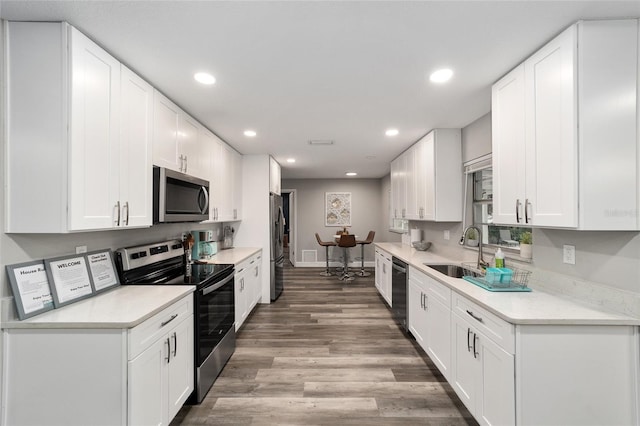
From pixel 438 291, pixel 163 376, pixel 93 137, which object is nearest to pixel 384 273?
pixel 438 291

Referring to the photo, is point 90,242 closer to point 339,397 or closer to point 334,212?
point 339,397

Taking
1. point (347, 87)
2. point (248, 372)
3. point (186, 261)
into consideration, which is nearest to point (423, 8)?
point (347, 87)

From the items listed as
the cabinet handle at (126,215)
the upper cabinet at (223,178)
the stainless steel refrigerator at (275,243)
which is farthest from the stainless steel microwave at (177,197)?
the stainless steel refrigerator at (275,243)

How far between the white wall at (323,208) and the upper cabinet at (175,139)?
4822 mm

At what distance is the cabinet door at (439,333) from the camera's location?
229 centimetres

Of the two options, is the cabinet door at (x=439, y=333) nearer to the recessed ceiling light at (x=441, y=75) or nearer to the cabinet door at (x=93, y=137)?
the recessed ceiling light at (x=441, y=75)

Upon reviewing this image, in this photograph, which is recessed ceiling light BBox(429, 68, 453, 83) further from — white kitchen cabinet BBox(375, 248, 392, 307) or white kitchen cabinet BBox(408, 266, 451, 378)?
white kitchen cabinet BBox(375, 248, 392, 307)

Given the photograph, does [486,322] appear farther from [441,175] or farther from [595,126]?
[441,175]

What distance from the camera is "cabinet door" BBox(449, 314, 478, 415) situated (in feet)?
6.23

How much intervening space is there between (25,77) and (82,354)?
149cm

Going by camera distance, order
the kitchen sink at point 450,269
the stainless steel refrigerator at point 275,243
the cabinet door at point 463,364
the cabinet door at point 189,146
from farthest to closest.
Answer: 1. the stainless steel refrigerator at point 275,243
2. the kitchen sink at point 450,269
3. the cabinet door at point 189,146
4. the cabinet door at point 463,364

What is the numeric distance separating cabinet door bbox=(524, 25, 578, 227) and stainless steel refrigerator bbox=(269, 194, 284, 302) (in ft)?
11.7

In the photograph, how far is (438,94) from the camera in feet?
7.96

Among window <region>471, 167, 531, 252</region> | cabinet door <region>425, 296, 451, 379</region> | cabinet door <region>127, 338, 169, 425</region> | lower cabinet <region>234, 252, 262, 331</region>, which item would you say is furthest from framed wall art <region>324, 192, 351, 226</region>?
cabinet door <region>127, 338, 169, 425</region>
